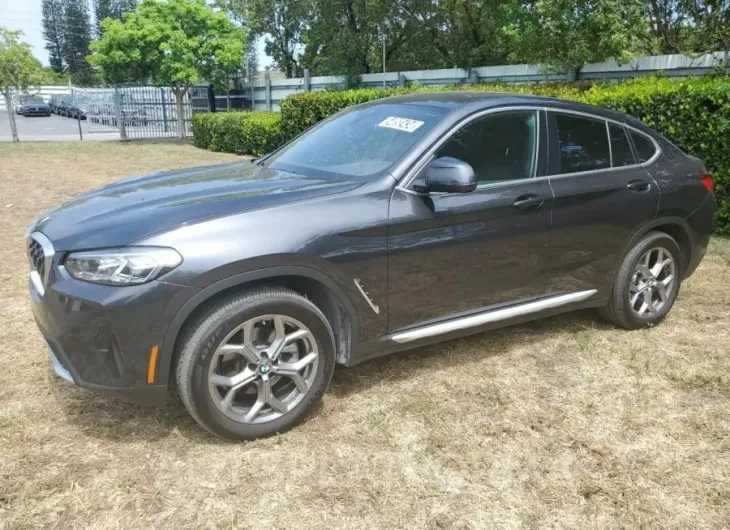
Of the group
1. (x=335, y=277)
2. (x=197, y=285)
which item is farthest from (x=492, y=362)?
(x=197, y=285)

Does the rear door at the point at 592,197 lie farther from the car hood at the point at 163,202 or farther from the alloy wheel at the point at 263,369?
the alloy wheel at the point at 263,369

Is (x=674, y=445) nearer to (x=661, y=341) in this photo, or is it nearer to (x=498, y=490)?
(x=498, y=490)

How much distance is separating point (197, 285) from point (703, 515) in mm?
2334

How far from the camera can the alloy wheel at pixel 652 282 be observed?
14.5 ft

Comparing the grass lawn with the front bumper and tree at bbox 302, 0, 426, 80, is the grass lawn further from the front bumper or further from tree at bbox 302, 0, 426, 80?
tree at bbox 302, 0, 426, 80

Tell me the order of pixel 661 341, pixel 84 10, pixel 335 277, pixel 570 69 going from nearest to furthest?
pixel 335 277 → pixel 661 341 → pixel 570 69 → pixel 84 10

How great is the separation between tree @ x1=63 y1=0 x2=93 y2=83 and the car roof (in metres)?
93.2

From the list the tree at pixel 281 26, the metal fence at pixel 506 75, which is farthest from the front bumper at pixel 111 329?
the tree at pixel 281 26

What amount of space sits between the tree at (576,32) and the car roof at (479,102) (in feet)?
27.4

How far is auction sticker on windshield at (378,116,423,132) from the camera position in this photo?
3.65 metres

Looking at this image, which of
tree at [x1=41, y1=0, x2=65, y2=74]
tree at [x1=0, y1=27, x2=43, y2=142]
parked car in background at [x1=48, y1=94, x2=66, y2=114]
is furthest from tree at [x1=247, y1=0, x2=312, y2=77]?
tree at [x1=41, y1=0, x2=65, y2=74]

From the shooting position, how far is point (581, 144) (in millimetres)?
4066

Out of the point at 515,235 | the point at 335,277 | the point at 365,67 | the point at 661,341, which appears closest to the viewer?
the point at 335,277

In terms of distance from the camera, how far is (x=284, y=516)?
102 inches
